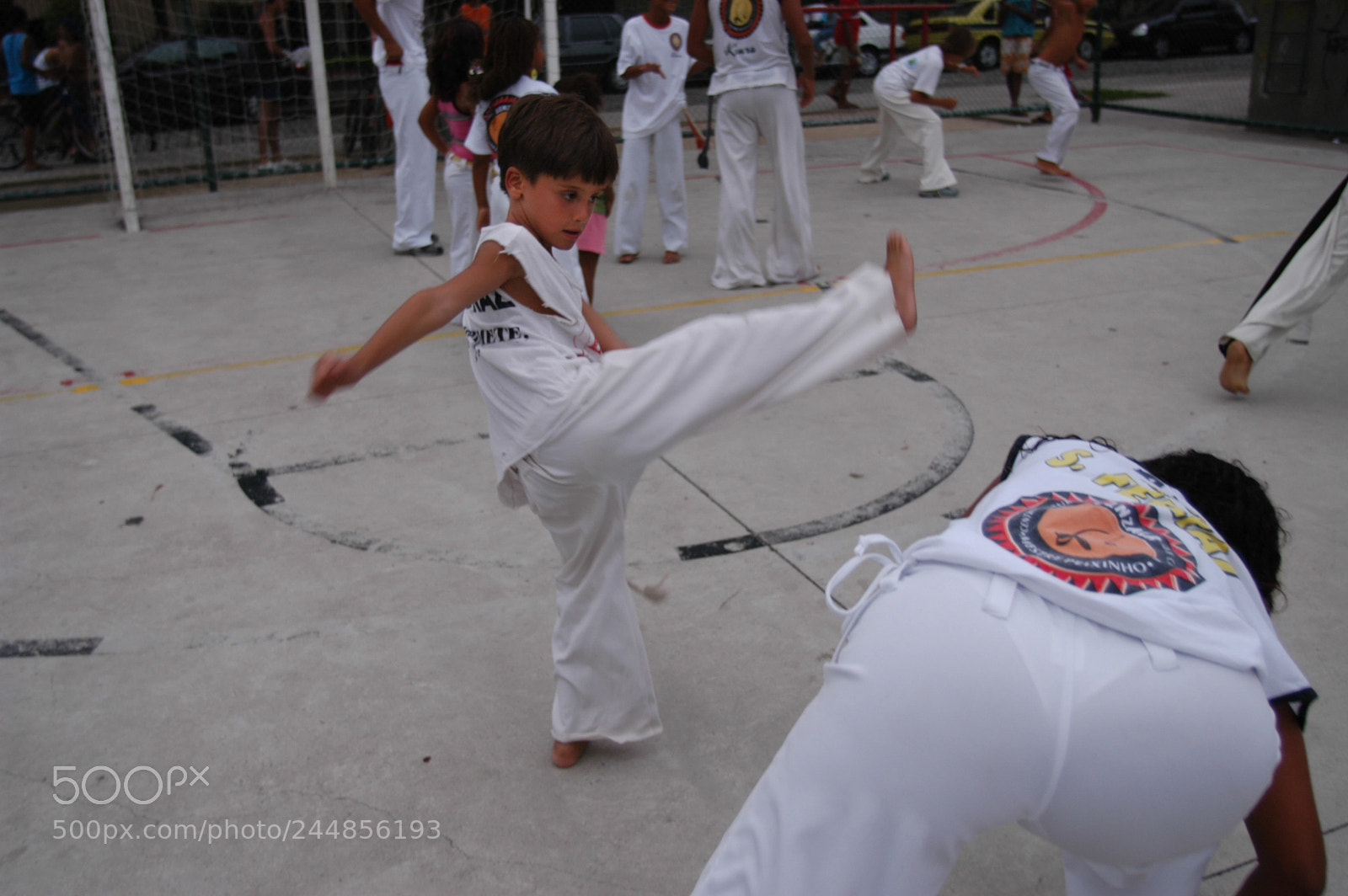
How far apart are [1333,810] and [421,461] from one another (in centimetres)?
317

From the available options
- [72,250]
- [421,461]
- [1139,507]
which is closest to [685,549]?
[421,461]

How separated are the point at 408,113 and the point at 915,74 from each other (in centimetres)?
428

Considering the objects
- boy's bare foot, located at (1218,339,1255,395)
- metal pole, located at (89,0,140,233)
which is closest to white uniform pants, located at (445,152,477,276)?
metal pole, located at (89,0,140,233)

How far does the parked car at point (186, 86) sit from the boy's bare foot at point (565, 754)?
981cm

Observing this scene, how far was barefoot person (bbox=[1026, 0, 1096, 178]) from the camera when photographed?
9.16 meters

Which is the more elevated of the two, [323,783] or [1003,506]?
[1003,506]

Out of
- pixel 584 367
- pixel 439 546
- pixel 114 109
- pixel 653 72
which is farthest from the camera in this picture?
pixel 114 109

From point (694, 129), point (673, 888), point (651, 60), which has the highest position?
point (651, 60)

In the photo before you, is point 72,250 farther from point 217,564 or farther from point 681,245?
point 217,564

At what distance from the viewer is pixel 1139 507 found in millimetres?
1530

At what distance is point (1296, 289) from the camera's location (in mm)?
4422

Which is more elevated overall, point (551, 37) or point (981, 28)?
point (981, 28)

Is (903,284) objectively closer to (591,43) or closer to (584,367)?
(584,367)

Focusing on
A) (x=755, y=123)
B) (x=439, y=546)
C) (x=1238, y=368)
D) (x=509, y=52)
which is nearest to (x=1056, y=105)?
(x=755, y=123)
